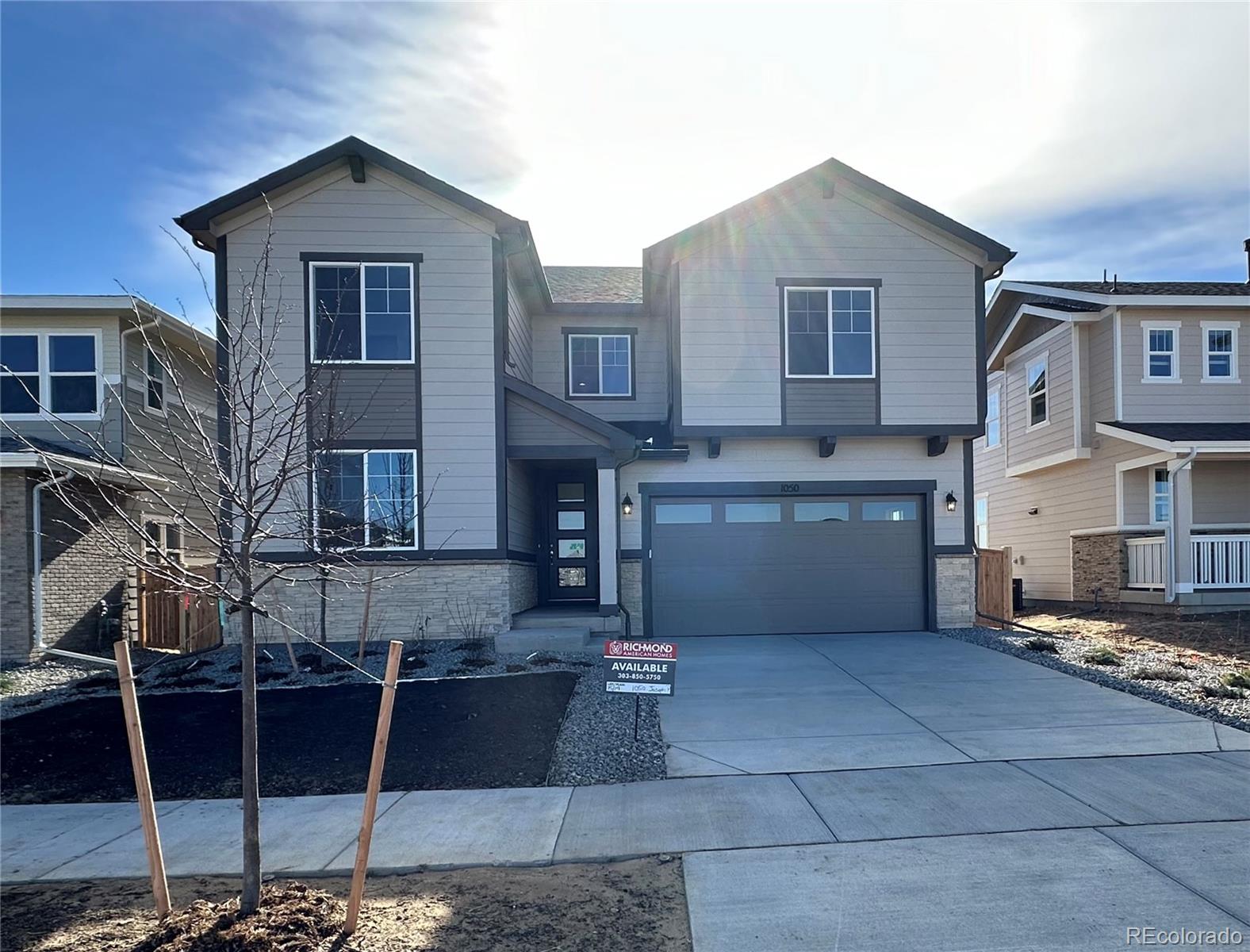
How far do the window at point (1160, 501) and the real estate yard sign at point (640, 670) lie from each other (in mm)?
14835

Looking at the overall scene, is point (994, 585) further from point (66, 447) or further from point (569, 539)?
point (66, 447)

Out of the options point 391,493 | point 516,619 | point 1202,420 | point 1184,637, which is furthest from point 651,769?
point 1202,420

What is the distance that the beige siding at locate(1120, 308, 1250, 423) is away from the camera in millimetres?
18219

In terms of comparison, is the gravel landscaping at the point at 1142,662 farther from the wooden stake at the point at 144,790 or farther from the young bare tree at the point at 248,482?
the wooden stake at the point at 144,790

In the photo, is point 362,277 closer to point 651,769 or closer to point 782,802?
point 651,769

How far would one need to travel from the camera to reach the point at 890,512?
588 inches

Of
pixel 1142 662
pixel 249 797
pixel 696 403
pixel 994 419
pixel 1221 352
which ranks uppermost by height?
pixel 1221 352

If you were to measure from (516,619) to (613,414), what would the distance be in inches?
188

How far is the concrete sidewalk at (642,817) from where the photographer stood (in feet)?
17.9

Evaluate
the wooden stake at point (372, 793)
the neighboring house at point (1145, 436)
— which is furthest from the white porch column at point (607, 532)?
the neighboring house at point (1145, 436)

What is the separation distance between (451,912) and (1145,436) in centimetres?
1693

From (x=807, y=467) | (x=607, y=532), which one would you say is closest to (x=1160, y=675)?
(x=807, y=467)

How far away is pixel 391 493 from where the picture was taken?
13109mm

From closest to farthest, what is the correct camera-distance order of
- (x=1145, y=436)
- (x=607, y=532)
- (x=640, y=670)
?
(x=640, y=670), (x=607, y=532), (x=1145, y=436)
